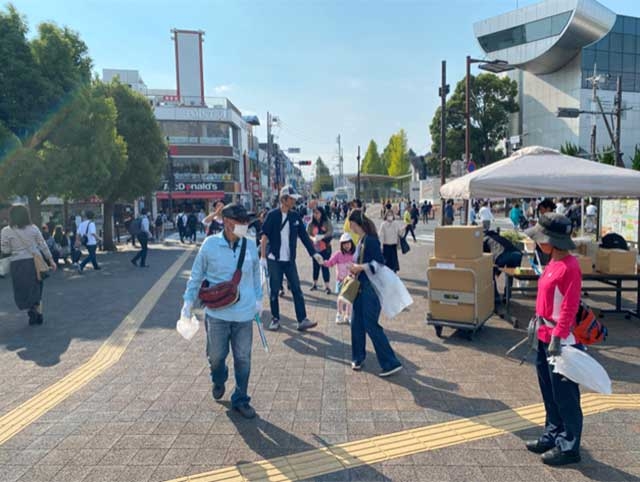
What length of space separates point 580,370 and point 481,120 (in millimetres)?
43076

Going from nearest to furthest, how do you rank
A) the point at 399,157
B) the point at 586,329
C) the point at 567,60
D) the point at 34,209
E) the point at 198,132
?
the point at 586,329, the point at 34,209, the point at 567,60, the point at 198,132, the point at 399,157

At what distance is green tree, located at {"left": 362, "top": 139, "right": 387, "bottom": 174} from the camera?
3088 inches

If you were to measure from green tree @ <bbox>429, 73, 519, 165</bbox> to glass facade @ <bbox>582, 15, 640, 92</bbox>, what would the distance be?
649cm

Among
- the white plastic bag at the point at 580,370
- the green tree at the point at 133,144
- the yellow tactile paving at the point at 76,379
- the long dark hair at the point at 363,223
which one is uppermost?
the green tree at the point at 133,144

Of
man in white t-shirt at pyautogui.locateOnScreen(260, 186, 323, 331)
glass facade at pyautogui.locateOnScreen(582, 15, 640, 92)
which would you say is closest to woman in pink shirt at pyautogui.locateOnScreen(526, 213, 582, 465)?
man in white t-shirt at pyautogui.locateOnScreen(260, 186, 323, 331)

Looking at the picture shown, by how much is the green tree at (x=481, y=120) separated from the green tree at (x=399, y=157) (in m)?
26.2

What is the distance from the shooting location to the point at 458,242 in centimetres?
568

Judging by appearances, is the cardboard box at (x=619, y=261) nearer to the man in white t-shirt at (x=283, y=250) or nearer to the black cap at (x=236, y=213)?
the man in white t-shirt at (x=283, y=250)

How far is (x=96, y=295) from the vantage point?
368 inches

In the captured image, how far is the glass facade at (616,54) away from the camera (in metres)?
39.4

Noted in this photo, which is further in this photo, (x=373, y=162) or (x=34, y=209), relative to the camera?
(x=373, y=162)

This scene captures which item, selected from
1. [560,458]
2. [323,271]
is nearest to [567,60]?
[323,271]

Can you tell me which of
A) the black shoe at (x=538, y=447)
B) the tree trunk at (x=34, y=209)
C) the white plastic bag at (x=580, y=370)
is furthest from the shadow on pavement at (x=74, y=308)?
the white plastic bag at (x=580, y=370)

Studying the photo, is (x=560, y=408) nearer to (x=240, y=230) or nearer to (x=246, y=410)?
(x=246, y=410)
